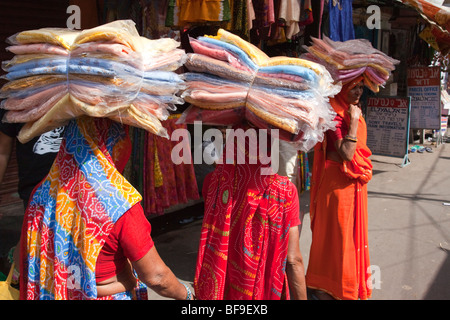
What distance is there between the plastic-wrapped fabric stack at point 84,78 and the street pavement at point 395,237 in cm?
245

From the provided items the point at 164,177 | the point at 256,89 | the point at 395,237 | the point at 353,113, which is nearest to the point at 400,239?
the point at 395,237

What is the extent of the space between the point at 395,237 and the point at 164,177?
2.94 meters

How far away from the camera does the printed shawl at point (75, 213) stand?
1.57 m

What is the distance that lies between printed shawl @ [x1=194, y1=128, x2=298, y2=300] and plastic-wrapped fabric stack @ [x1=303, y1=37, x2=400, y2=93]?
146cm

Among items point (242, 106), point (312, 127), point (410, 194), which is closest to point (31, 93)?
point (242, 106)

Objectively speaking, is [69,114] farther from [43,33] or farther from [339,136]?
[339,136]

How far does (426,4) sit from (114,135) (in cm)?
656

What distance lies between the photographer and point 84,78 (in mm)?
1522

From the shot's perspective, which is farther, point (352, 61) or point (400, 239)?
point (400, 239)

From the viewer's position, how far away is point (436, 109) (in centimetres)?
946

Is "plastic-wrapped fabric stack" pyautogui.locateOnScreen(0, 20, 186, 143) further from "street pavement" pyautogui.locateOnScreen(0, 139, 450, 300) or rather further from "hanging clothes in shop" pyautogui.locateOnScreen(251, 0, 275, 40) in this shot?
"hanging clothes in shop" pyautogui.locateOnScreen(251, 0, 275, 40)

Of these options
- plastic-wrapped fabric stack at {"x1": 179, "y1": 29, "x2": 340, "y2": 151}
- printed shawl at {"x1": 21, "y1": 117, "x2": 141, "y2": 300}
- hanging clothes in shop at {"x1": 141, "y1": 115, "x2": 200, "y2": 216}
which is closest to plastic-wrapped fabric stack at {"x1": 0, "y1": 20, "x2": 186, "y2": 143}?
printed shawl at {"x1": 21, "y1": 117, "x2": 141, "y2": 300}

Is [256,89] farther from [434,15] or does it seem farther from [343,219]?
[434,15]

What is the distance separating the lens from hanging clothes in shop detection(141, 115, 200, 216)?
4.42 m
